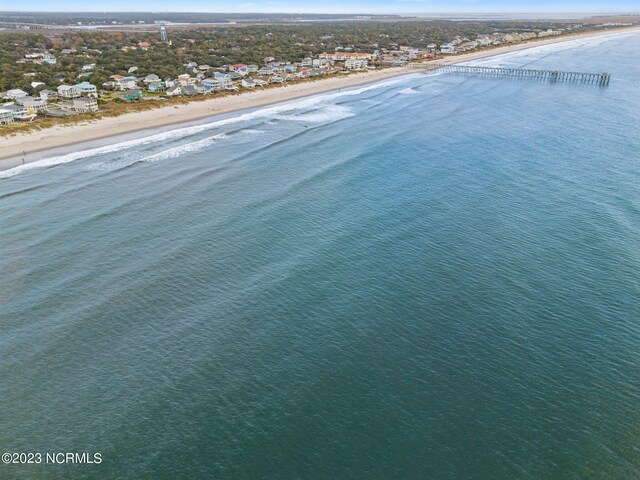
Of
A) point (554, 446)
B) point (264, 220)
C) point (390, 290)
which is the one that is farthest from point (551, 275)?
point (264, 220)

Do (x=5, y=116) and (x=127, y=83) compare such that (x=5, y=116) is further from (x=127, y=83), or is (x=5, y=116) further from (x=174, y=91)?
(x=127, y=83)

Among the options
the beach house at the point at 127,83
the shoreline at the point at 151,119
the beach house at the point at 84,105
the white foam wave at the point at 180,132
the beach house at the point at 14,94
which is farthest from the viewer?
the beach house at the point at 127,83

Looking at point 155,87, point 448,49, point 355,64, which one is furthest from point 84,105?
point 448,49

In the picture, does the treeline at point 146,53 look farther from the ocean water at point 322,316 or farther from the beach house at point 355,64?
the ocean water at point 322,316

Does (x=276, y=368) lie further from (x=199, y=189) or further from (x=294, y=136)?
(x=294, y=136)

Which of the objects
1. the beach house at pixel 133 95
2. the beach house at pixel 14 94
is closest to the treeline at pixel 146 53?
the beach house at pixel 14 94

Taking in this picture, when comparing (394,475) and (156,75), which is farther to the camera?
(156,75)

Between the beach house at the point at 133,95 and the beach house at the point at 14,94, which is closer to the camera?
the beach house at the point at 14,94
